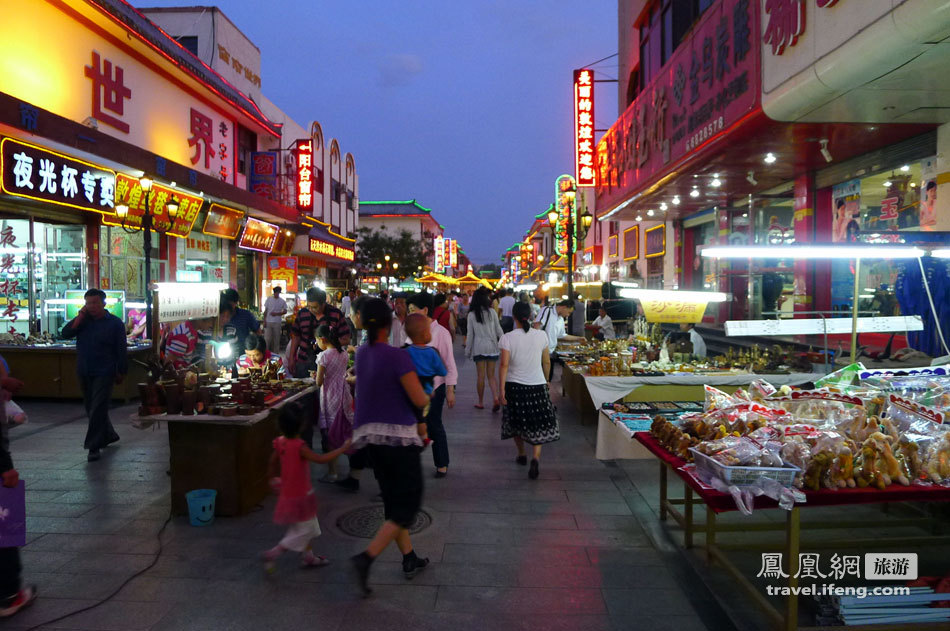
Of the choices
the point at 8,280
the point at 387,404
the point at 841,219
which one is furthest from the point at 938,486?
the point at 8,280

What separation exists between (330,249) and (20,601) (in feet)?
75.4

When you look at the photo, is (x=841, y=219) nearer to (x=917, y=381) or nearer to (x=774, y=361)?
(x=774, y=361)

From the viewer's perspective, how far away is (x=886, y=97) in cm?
650

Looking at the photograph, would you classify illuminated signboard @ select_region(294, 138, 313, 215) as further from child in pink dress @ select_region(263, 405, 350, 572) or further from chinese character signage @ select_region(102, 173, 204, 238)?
child in pink dress @ select_region(263, 405, 350, 572)

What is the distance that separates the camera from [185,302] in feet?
36.8

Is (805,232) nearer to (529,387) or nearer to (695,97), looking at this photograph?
(695,97)

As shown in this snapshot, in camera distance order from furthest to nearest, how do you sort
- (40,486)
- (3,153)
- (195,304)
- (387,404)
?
(195,304) → (3,153) → (40,486) → (387,404)

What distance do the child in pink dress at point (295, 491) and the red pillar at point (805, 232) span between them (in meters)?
10.3

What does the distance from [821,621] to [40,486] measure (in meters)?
6.97

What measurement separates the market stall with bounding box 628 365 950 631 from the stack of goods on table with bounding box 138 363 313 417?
3.47 m

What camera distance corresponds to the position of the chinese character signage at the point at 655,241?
66.7 ft

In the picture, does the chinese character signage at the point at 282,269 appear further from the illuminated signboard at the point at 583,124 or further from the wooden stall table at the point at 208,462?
the wooden stall table at the point at 208,462

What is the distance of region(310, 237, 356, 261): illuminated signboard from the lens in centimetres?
2364

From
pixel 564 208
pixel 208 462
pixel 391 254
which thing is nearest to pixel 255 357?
pixel 208 462
